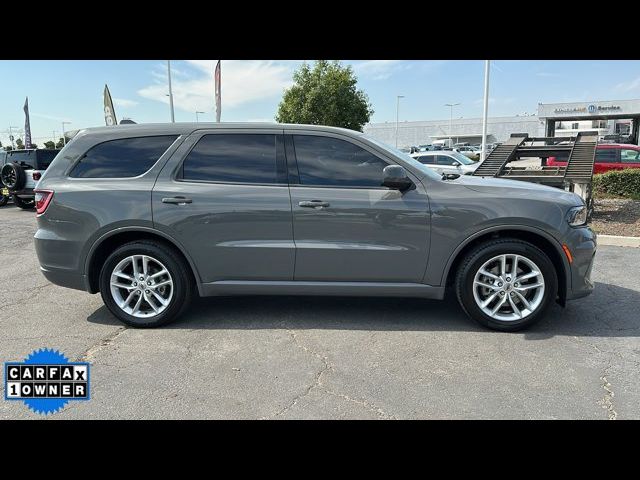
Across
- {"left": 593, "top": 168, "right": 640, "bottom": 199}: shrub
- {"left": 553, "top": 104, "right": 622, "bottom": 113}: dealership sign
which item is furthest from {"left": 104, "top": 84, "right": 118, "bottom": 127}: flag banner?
{"left": 553, "top": 104, "right": 622, "bottom": 113}: dealership sign

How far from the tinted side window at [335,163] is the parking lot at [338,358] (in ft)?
4.41

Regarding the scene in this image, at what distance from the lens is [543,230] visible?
148 inches

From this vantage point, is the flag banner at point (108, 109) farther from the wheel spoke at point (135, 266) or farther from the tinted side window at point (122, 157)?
the wheel spoke at point (135, 266)

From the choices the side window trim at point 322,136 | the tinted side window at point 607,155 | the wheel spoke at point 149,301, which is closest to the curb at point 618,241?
the side window trim at point 322,136

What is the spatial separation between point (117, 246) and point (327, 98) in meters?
27.4

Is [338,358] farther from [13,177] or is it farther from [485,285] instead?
[13,177]

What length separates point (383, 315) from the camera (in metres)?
4.30

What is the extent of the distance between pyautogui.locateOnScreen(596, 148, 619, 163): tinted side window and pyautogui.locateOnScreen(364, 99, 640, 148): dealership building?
1411 inches

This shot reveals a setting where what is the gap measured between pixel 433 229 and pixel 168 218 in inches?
93.7

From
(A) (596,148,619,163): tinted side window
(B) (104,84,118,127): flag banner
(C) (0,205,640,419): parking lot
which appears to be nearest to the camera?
(C) (0,205,640,419): parking lot

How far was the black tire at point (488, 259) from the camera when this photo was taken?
12.4 ft

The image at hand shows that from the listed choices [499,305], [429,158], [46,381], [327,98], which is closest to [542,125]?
[327,98]

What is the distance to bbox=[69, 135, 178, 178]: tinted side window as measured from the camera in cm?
407

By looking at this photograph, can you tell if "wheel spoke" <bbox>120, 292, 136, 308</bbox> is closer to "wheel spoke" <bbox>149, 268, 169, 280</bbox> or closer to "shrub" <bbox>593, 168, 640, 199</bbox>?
"wheel spoke" <bbox>149, 268, 169, 280</bbox>
